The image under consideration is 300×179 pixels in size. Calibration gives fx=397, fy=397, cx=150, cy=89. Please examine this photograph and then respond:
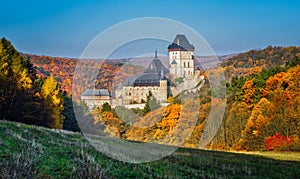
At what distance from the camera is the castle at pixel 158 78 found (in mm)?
64562

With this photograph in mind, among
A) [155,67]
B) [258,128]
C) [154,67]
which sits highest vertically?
[155,67]

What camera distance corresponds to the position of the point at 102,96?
7738 cm

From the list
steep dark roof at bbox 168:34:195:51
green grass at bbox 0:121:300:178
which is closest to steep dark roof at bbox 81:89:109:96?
green grass at bbox 0:121:300:178

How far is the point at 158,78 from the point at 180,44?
3910 cm

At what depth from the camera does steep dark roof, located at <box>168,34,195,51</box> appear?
127m

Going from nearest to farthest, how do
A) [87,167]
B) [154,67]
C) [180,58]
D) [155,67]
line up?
[87,167] < [154,67] < [155,67] < [180,58]

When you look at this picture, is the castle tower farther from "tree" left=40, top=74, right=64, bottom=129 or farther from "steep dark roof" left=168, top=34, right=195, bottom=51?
"tree" left=40, top=74, right=64, bottom=129

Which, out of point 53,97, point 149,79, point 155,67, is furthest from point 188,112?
point 149,79

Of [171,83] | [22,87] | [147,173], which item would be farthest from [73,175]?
[171,83]

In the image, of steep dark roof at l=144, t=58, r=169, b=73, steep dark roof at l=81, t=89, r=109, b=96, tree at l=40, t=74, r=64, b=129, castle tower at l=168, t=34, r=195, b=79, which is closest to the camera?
tree at l=40, t=74, r=64, b=129

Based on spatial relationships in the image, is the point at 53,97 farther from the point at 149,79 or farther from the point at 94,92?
the point at 149,79

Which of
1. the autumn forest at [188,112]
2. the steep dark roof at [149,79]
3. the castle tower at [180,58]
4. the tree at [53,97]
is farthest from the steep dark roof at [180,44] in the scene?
the tree at [53,97]

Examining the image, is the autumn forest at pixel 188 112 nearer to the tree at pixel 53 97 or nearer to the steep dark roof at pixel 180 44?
the tree at pixel 53 97

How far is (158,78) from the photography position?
91750 mm
